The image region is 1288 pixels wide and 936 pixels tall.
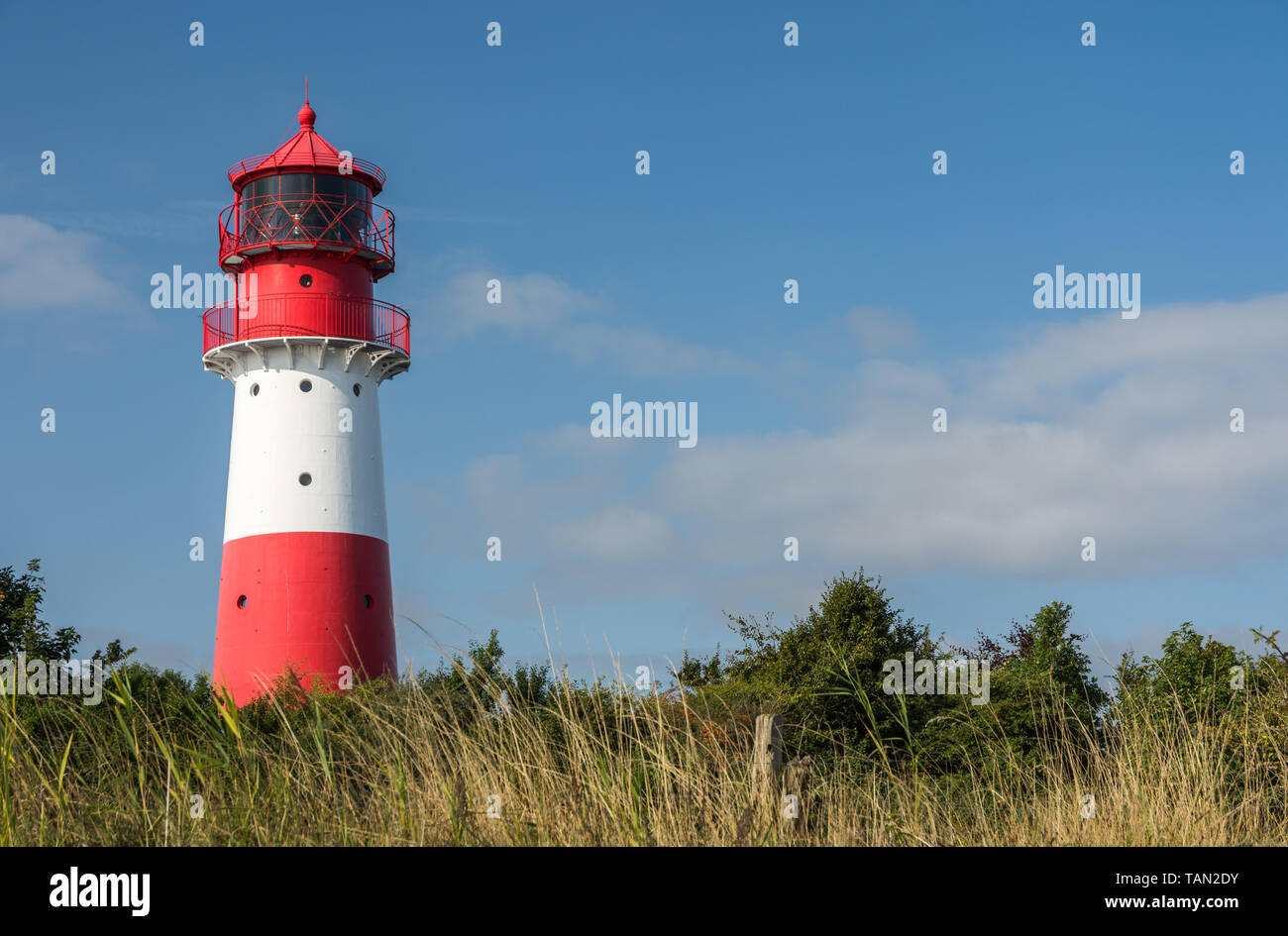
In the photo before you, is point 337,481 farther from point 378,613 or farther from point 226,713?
point 226,713

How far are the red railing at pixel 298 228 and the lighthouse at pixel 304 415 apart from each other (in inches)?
1.1

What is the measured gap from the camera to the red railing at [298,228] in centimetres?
2442

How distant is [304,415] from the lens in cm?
2389

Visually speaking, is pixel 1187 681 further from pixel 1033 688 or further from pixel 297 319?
pixel 297 319

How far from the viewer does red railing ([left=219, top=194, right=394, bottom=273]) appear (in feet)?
80.1

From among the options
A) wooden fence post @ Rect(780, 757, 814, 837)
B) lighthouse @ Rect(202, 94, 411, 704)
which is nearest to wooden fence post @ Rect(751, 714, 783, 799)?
wooden fence post @ Rect(780, 757, 814, 837)

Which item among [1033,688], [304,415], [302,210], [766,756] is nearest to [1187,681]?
[1033,688]

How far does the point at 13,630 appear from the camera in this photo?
2445 cm

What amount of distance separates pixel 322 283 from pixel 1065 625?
16555 mm

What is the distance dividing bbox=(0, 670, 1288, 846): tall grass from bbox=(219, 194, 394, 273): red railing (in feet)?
58.7

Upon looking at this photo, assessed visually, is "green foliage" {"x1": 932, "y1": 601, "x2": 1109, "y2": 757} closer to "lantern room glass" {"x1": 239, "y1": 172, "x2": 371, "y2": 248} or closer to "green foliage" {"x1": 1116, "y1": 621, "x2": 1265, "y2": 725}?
"green foliage" {"x1": 1116, "y1": 621, "x2": 1265, "y2": 725}
